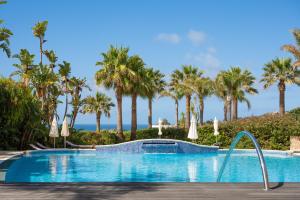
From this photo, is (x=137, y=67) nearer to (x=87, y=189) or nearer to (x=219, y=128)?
(x=219, y=128)

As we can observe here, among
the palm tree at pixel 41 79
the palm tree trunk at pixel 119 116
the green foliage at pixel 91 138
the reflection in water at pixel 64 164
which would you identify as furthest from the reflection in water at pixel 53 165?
the palm tree trunk at pixel 119 116

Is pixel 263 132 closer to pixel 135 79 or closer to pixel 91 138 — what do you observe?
pixel 135 79

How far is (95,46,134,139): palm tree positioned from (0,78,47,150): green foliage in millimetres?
5688

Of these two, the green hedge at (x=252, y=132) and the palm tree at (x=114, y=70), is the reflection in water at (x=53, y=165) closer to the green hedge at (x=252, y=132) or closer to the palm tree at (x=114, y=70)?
the green hedge at (x=252, y=132)

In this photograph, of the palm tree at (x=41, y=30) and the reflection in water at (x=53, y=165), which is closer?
the reflection in water at (x=53, y=165)

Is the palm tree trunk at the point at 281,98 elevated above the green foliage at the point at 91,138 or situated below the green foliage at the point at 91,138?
above

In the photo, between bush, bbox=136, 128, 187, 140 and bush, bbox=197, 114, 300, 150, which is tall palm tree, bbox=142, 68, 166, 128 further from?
bush, bbox=197, 114, 300, 150

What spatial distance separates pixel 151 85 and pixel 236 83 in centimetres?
1462

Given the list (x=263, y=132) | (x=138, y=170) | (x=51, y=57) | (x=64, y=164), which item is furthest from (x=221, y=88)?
(x=138, y=170)

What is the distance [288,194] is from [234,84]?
36.1m

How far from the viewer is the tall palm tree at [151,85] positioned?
29.4 meters

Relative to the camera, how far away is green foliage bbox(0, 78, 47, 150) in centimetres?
2203

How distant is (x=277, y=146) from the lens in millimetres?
24625

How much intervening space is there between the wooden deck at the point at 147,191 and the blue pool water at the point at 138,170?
5.28m
